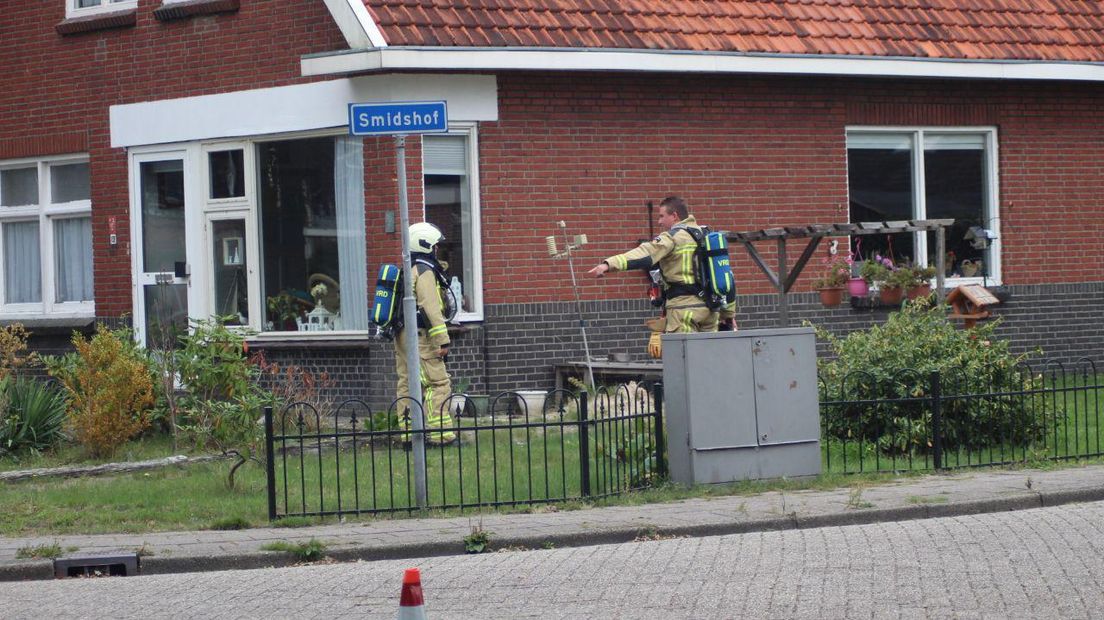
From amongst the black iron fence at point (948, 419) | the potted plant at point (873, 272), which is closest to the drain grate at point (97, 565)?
the black iron fence at point (948, 419)

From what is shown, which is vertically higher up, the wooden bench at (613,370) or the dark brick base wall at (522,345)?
the dark brick base wall at (522,345)

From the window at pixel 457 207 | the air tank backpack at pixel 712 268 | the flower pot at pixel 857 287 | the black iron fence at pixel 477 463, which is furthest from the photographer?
the flower pot at pixel 857 287

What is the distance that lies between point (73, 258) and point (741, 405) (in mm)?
10362

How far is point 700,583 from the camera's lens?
307 inches

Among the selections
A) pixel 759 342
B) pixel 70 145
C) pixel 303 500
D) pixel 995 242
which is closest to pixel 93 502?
pixel 303 500

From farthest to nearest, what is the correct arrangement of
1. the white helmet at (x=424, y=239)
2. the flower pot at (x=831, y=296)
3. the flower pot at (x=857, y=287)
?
the flower pot at (x=857, y=287) < the flower pot at (x=831, y=296) < the white helmet at (x=424, y=239)

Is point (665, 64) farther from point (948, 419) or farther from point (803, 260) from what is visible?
point (948, 419)

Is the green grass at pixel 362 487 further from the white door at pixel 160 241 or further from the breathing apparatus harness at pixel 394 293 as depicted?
the white door at pixel 160 241

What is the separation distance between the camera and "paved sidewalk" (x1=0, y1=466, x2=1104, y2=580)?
350 inches

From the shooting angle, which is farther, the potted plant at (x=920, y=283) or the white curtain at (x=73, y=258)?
the white curtain at (x=73, y=258)

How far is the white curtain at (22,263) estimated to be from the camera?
60.8 feet

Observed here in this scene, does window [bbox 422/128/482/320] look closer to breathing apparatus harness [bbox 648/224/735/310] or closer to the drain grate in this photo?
breathing apparatus harness [bbox 648/224/735/310]

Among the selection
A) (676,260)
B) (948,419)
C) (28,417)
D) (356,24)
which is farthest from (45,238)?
(948,419)

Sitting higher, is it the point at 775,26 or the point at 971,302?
the point at 775,26
